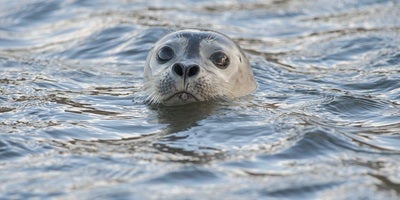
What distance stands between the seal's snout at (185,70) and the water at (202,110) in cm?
31

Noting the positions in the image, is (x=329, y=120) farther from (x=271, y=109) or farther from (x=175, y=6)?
(x=175, y=6)

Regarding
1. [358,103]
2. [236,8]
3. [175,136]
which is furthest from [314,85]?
[236,8]

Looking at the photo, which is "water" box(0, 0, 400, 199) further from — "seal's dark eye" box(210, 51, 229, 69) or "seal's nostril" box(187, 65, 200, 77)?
"seal's dark eye" box(210, 51, 229, 69)

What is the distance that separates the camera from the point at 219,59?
27.1 ft

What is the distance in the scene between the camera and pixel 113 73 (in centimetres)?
988

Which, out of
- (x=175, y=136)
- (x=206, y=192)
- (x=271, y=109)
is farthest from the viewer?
(x=271, y=109)

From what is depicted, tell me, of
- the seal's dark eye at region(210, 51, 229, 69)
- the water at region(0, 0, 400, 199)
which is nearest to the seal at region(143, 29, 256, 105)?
the seal's dark eye at region(210, 51, 229, 69)

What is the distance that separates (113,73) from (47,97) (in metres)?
1.49

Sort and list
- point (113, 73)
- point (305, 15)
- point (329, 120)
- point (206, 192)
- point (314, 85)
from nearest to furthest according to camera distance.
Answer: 1. point (206, 192)
2. point (329, 120)
3. point (314, 85)
4. point (113, 73)
5. point (305, 15)

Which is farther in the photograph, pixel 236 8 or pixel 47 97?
pixel 236 8

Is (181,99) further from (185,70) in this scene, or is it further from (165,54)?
(165,54)

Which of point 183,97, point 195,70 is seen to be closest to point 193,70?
point 195,70

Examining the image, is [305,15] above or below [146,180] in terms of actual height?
above

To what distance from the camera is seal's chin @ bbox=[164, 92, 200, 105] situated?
7.80m
